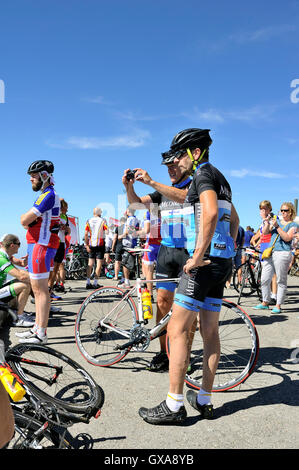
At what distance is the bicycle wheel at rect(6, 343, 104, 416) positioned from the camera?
2.37m

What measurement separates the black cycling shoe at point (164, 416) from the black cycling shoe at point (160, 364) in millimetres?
1010

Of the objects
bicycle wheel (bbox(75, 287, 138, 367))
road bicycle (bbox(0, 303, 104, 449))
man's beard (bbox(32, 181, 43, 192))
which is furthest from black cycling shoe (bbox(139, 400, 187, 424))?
man's beard (bbox(32, 181, 43, 192))

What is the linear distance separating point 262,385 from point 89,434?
180cm

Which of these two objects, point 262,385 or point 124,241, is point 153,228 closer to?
point 262,385

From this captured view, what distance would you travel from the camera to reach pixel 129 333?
3586 mm

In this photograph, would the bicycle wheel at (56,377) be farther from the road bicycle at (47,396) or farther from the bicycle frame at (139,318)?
the bicycle frame at (139,318)

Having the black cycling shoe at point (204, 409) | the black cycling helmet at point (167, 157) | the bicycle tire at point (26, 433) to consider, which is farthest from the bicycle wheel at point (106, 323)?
the bicycle tire at point (26, 433)

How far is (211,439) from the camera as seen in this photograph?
2.33 meters

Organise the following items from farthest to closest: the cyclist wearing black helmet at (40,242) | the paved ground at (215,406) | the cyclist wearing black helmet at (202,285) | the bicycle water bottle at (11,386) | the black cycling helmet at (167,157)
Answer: the cyclist wearing black helmet at (40,242)
the black cycling helmet at (167,157)
the cyclist wearing black helmet at (202,285)
the paved ground at (215,406)
the bicycle water bottle at (11,386)

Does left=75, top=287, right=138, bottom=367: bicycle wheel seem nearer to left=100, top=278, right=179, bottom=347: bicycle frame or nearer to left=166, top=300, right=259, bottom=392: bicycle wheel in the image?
left=100, top=278, right=179, bottom=347: bicycle frame

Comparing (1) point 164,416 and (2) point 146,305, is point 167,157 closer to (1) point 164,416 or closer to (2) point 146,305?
(2) point 146,305

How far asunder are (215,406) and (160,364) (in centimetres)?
86

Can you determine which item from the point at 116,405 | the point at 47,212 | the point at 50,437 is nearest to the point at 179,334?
the point at 116,405

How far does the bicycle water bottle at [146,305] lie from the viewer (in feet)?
11.9
